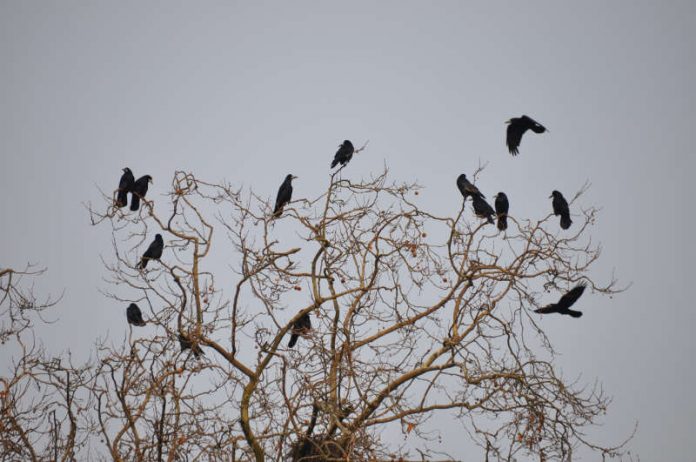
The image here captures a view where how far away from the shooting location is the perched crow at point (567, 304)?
6.81 meters

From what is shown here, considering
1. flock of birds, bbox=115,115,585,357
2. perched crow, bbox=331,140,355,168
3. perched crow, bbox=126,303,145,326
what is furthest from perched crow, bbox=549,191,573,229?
perched crow, bbox=126,303,145,326

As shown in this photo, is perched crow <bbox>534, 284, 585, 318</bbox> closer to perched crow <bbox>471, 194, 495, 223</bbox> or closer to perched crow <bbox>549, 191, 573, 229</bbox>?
perched crow <bbox>471, 194, 495, 223</bbox>

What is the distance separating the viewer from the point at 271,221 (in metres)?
6.72

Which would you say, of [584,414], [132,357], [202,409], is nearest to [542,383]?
[584,414]

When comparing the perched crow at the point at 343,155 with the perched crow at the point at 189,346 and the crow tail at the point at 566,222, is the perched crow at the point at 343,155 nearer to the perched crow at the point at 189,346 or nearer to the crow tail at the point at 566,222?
the crow tail at the point at 566,222

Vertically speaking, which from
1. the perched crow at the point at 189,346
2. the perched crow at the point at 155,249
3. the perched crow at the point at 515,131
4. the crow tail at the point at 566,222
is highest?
the perched crow at the point at 515,131

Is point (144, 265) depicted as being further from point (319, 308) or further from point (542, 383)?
point (542, 383)

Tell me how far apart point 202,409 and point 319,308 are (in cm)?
140

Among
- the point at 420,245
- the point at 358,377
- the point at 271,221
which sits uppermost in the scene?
the point at 271,221

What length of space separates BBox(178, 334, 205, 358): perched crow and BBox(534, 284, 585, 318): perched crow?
3.51 metres

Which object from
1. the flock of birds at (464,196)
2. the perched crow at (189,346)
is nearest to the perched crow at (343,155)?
the flock of birds at (464,196)

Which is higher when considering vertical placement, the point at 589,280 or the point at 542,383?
the point at 589,280

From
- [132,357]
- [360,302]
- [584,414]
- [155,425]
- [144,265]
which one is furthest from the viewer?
[144,265]

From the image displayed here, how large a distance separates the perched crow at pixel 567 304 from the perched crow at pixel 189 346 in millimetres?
3513
